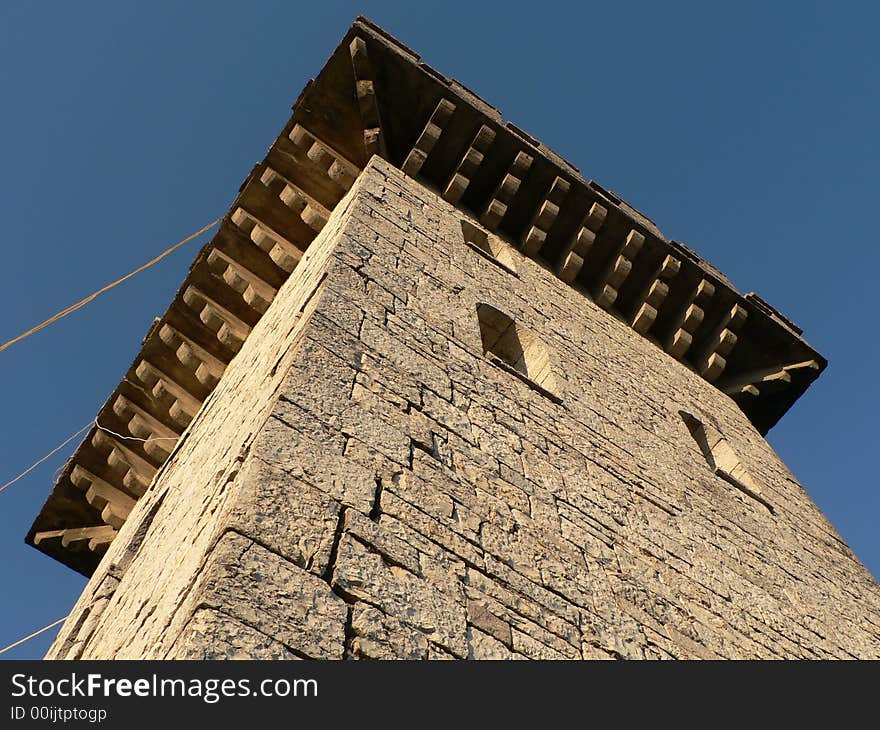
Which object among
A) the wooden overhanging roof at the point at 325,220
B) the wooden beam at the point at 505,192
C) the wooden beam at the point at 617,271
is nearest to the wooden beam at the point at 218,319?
the wooden overhanging roof at the point at 325,220

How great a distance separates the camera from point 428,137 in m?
8.00

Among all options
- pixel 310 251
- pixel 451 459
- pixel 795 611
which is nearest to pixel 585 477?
pixel 451 459

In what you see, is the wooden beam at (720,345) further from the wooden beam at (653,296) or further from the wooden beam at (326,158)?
the wooden beam at (326,158)

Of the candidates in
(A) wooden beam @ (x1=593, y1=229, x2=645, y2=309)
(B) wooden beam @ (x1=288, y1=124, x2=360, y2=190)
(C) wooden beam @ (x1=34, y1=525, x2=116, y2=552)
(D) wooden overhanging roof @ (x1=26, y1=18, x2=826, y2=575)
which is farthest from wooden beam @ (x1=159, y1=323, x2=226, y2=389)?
(A) wooden beam @ (x1=593, y1=229, x2=645, y2=309)

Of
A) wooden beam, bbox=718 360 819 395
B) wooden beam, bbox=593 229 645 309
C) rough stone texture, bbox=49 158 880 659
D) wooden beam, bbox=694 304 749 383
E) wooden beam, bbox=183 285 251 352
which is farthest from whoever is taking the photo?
wooden beam, bbox=718 360 819 395

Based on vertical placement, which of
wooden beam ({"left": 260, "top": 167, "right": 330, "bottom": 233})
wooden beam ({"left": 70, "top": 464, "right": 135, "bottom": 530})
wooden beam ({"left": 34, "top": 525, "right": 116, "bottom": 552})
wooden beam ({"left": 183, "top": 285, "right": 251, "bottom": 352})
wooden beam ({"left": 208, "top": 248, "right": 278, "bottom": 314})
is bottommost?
wooden beam ({"left": 34, "top": 525, "right": 116, "bottom": 552})

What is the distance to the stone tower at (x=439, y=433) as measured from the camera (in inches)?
120

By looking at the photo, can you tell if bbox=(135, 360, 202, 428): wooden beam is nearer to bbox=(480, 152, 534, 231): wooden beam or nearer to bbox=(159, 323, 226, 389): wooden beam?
bbox=(159, 323, 226, 389): wooden beam

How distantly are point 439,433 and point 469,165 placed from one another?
4.62 metres

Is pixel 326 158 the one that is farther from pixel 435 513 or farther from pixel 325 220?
pixel 435 513

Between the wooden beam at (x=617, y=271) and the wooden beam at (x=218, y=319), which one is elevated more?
the wooden beam at (x=617, y=271)

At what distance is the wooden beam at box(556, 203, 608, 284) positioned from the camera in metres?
8.34

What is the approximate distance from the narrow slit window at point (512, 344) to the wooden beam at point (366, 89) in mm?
2329

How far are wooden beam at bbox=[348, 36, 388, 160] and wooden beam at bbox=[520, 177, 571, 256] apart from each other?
1.48 metres
